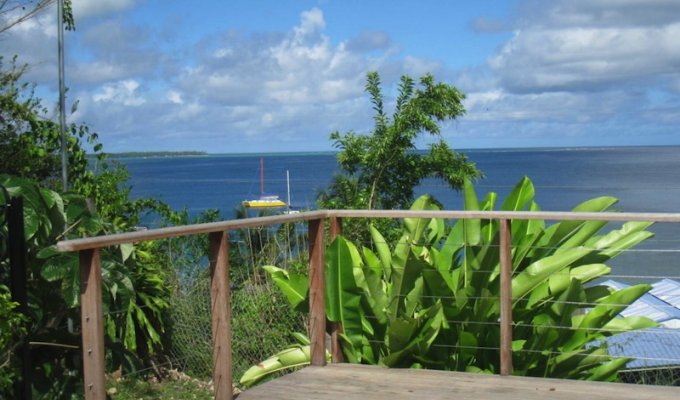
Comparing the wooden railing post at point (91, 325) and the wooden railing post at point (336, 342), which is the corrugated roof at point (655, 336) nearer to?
the wooden railing post at point (336, 342)

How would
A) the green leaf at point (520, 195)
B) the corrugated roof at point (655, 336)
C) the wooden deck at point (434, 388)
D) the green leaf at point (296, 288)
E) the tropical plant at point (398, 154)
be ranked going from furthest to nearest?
the tropical plant at point (398, 154)
the corrugated roof at point (655, 336)
the green leaf at point (520, 195)
the green leaf at point (296, 288)
the wooden deck at point (434, 388)

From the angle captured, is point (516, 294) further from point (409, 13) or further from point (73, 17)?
point (409, 13)

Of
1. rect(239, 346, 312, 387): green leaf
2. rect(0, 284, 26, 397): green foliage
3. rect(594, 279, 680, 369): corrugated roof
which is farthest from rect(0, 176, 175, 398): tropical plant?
rect(594, 279, 680, 369): corrugated roof

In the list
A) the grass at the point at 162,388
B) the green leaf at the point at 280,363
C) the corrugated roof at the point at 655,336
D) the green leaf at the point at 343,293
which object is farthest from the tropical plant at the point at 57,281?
the corrugated roof at the point at 655,336

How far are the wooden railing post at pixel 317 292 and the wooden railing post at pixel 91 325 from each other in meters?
1.92

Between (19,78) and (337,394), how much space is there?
6.60 metres

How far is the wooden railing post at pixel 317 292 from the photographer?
5191mm

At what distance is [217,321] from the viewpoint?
4.30 metres

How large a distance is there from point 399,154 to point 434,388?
6025mm

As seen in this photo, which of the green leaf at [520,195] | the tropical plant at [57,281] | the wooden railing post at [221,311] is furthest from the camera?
the green leaf at [520,195]

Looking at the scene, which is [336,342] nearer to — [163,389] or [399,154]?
[163,389]

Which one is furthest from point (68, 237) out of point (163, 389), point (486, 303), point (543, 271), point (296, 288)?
point (543, 271)

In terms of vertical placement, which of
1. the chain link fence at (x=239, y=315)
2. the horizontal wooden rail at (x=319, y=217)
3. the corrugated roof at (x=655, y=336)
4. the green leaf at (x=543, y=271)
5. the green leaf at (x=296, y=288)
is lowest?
the corrugated roof at (x=655, y=336)

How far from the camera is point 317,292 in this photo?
17.1ft
